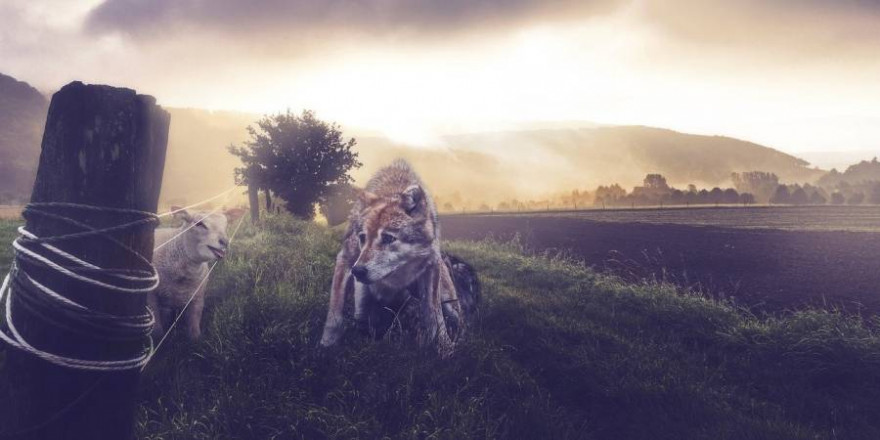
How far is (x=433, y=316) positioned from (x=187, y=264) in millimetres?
3176

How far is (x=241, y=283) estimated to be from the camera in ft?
21.0

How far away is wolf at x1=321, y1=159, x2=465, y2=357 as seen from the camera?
4.28m

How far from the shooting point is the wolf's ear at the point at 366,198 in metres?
4.62

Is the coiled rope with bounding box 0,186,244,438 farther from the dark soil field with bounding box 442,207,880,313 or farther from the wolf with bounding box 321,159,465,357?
the dark soil field with bounding box 442,207,880,313

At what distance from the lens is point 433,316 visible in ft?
15.1

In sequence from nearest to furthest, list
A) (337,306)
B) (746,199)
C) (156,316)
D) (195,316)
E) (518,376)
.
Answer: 1. (337,306)
2. (518,376)
3. (156,316)
4. (195,316)
5. (746,199)

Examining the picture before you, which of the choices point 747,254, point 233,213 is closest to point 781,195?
point 747,254

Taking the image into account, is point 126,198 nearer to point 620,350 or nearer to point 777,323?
point 620,350

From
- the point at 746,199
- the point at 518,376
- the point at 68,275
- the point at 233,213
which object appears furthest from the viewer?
the point at 746,199

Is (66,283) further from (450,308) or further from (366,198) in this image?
(450,308)

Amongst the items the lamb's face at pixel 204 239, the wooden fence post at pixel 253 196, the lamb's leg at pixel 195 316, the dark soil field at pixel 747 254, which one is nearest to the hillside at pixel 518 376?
the lamb's leg at pixel 195 316

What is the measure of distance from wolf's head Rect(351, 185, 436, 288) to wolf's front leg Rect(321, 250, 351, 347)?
0.36 meters

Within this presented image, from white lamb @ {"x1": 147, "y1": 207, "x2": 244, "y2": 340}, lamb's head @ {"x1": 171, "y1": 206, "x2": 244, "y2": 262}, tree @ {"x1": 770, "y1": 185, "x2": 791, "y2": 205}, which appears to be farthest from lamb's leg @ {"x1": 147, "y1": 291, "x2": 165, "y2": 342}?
tree @ {"x1": 770, "y1": 185, "x2": 791, "y2": 205}

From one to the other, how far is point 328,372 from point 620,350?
399 centimetres
